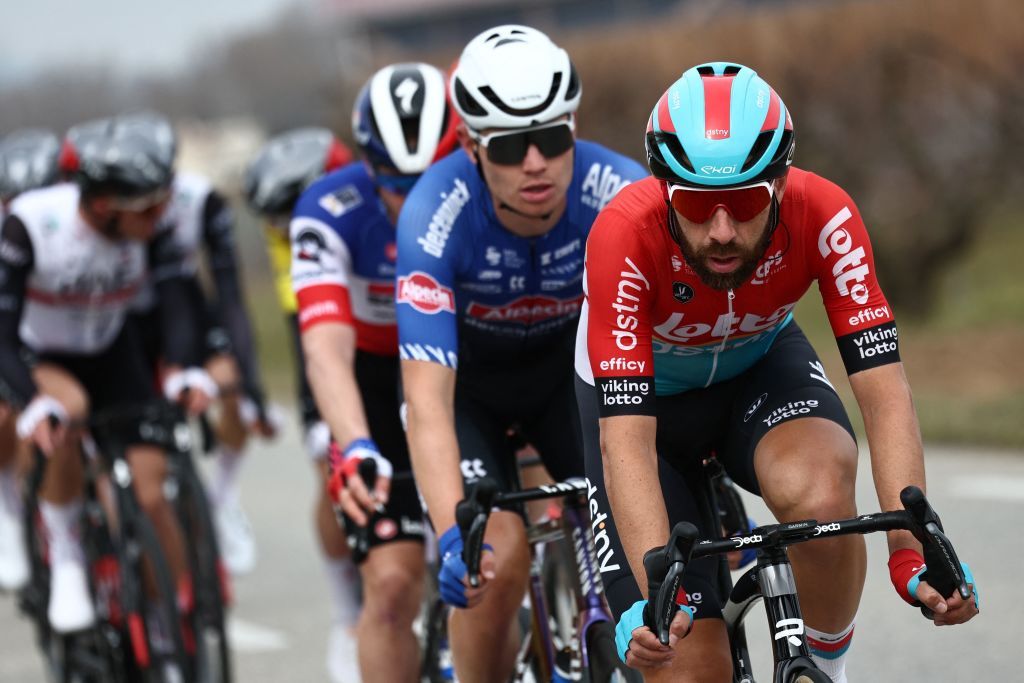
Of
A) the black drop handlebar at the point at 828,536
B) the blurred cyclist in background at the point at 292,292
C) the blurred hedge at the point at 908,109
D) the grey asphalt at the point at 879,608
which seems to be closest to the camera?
the black drop handlebar at the point at 828,536

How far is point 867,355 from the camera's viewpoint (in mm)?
3795

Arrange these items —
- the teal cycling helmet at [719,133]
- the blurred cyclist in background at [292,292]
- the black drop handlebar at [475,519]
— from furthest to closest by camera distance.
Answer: the blurred cyclist in background at [292,292] < the black drop handlebar at [475,519] < the teal cycling helmet at [719,133]

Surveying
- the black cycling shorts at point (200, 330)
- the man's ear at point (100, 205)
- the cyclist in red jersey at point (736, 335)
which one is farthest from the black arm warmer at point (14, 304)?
the cyclist in red jersey at point (736, 335)

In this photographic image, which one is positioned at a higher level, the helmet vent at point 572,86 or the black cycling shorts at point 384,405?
the helmet vent at point 572,86

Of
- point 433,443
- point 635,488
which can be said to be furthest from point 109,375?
point 635,488

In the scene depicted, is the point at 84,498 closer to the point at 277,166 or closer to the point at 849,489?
the point at 277,166

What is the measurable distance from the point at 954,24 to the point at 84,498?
1155 cm

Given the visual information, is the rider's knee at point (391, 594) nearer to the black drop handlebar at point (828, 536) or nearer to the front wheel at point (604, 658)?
the front wheel at point (604, 658)

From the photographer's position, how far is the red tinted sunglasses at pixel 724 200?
3.63 metres

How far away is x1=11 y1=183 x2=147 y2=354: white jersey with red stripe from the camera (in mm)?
6762

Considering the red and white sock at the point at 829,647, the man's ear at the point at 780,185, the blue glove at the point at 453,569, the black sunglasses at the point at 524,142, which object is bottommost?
the red and white sock at the point at 829,647

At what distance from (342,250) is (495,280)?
0.93 m

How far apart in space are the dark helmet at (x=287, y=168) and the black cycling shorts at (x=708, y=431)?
383 centimetres

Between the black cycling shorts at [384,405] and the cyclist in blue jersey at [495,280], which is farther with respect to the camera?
the black cycling shorts at [384,405]
